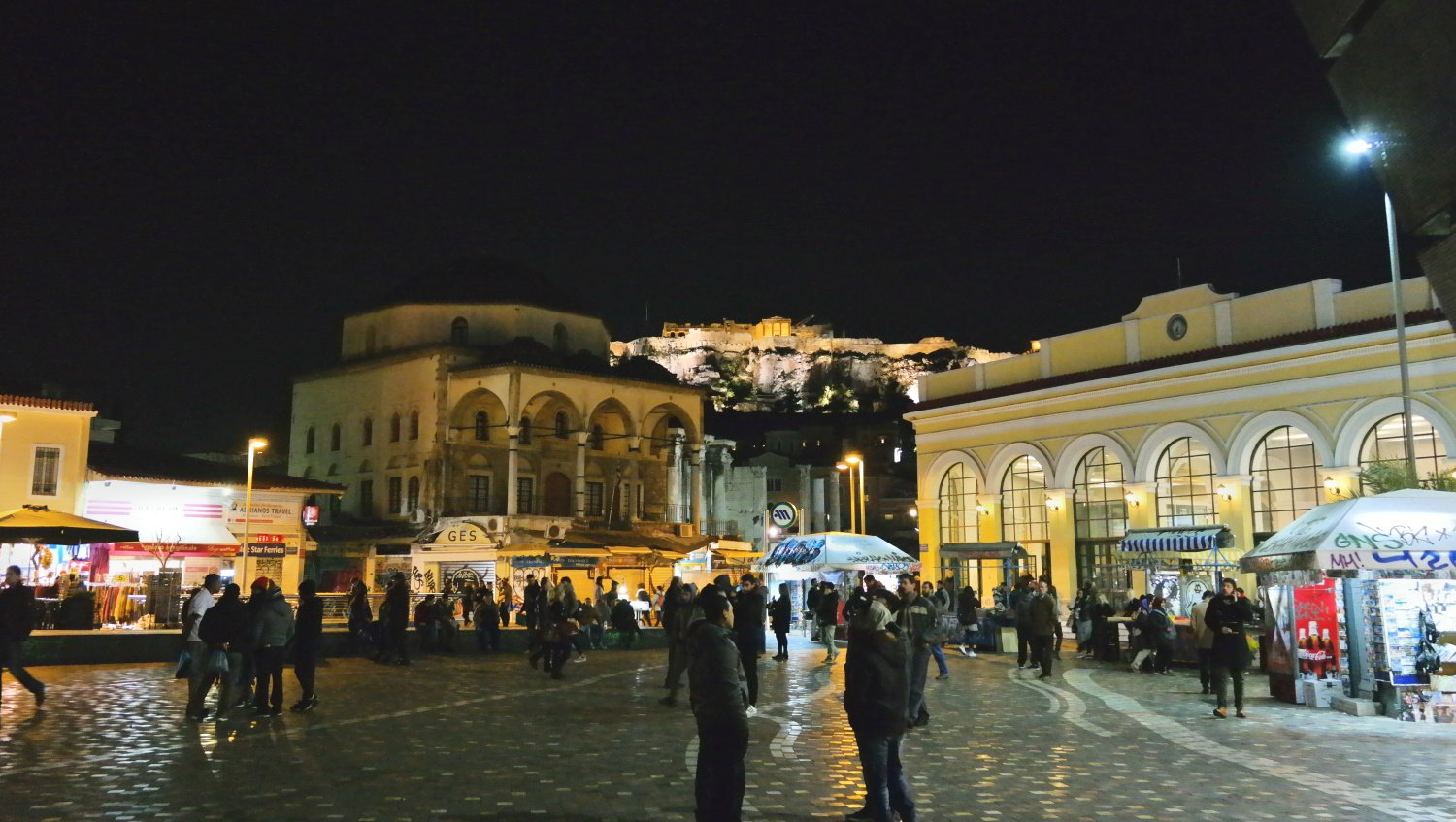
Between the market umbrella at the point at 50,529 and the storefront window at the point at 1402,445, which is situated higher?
the storefront window at the point at 1402,445

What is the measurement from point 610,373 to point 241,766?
37314 millimetres

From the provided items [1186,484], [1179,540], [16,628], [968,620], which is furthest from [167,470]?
[1186,484]

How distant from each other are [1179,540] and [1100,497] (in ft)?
23.6

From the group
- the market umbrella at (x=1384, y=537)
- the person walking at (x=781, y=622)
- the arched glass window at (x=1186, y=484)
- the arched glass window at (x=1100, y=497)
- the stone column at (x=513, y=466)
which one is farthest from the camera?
the stone column at (x=513, y=466)

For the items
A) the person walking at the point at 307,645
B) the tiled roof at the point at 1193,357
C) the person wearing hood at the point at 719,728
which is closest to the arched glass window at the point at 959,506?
the tiled roof at the point at 1193,357

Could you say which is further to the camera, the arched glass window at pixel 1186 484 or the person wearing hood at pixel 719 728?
the arched glass window at pixel 1186 484

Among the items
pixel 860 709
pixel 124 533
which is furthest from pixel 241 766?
pixel 124 533

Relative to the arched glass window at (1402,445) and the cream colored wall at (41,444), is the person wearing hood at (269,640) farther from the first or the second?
the arched glass window at (1402,445)

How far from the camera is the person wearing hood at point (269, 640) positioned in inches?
477

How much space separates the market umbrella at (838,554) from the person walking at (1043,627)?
8031 millimetres

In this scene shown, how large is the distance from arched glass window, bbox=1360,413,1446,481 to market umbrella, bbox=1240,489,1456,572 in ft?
39.2

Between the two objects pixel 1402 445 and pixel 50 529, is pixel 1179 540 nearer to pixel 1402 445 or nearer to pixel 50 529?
pixel 1402 445

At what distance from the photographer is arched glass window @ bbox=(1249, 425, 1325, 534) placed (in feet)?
86.5

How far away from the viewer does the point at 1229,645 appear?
519 inches
